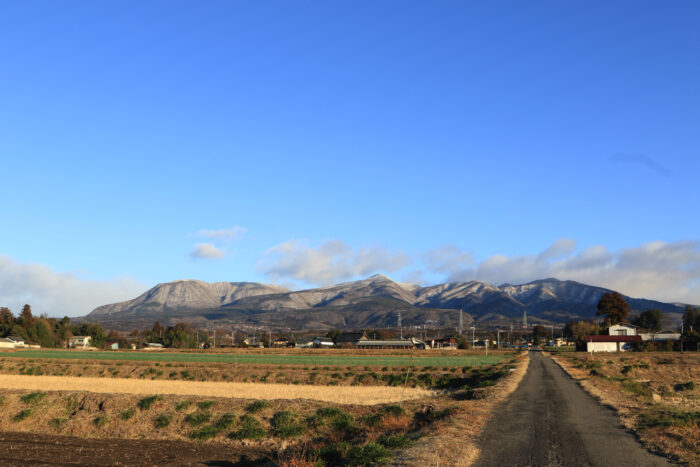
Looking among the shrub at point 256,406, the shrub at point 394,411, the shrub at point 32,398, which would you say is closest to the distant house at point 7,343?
the shrub at point 32,398

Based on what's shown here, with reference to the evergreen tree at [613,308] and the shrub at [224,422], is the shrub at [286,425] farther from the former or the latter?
the evergreen tree at [613,308]

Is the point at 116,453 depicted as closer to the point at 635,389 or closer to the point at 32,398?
the point at 32,398

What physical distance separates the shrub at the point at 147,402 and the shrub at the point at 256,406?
19.1ft

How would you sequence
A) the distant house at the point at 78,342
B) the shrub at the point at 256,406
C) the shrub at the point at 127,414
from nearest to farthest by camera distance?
1. the shrub at the point at 256,406
2. the shrub at the point at 127,414
3. the distant house at the point at 78,342

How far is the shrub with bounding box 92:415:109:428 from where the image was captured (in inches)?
1255

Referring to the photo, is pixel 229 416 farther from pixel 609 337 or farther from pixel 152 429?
pixel 609 337

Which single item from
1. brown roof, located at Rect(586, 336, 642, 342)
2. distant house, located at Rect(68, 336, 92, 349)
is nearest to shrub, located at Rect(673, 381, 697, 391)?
brown roof, located at Rect(586, 336, 642, 342)

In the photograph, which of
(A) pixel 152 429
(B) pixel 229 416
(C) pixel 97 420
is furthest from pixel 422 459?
(C) pixel 97 420

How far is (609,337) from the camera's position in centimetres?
15588

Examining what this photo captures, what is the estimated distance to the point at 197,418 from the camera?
101ft

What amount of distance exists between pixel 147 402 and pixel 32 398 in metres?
8.92

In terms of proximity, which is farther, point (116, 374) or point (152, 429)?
point (116, 374)

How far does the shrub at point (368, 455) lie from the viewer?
17.4 meters

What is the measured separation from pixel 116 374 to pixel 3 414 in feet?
124
